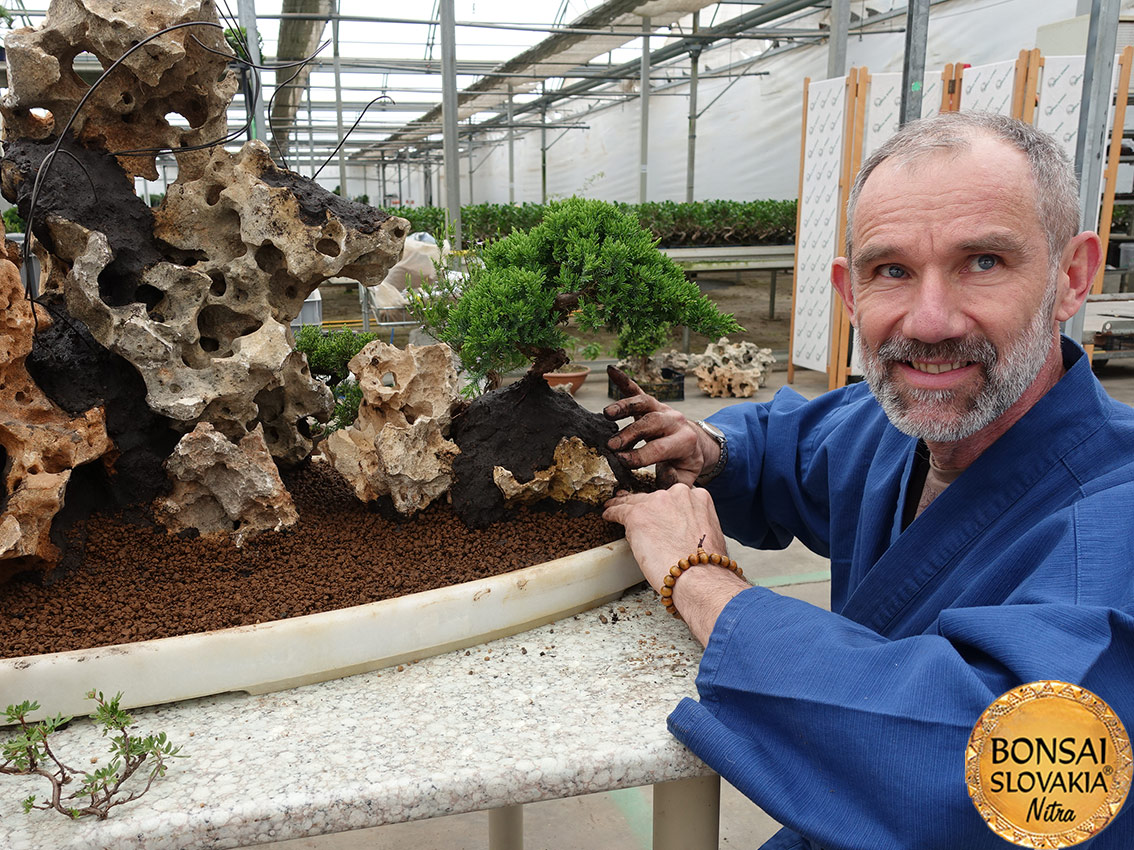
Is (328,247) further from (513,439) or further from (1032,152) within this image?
(1032,152)

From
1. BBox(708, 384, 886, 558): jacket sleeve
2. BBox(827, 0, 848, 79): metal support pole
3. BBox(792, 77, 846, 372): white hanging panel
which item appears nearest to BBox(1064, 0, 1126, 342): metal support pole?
BBox(792, 77, 846, 372): white hanging panel

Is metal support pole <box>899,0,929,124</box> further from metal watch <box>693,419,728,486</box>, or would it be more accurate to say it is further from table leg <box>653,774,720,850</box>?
table leg <box>653,774,720,850</box>

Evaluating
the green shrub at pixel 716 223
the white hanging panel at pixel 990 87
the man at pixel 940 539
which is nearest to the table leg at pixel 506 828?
the man at pixel 940 539

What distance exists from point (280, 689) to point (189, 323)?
0.59 metres

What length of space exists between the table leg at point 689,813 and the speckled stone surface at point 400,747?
0.12 m

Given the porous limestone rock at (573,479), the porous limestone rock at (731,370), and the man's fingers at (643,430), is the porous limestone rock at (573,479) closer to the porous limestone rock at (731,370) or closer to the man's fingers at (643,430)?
the man's fingers at (643,430)

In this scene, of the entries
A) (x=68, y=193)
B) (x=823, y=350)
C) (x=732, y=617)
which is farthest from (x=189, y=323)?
(x=823, y=350)

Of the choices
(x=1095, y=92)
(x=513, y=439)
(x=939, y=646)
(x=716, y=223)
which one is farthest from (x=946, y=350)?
(x=716, y=223)

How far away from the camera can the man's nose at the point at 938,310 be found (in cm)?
98

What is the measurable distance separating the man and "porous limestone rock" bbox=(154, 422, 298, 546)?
1.83 ft

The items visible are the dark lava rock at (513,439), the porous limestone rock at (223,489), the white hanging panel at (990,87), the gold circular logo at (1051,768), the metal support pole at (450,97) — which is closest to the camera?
the gold circular logo at (1051,768)

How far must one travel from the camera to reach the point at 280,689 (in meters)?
1.10

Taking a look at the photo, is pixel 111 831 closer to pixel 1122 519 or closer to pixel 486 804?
pixel 486 804

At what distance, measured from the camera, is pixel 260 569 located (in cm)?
125
